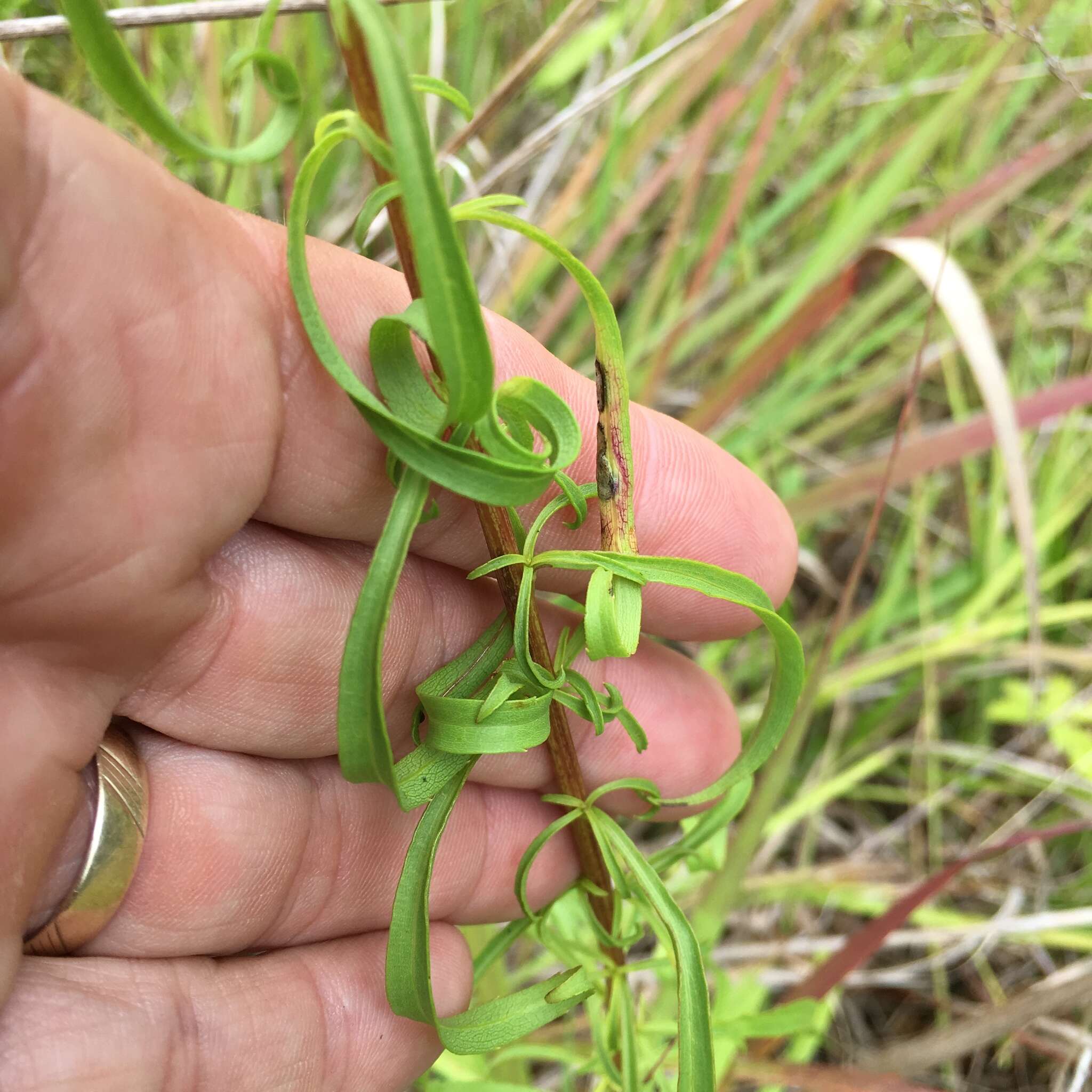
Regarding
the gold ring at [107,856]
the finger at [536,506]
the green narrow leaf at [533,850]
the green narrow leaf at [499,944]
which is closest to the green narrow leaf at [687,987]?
the green narrow leaf at [533,850]

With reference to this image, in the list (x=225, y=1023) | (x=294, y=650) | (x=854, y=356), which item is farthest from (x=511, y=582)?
(x=854, y=356)

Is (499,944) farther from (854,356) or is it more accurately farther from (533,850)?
(854,356)

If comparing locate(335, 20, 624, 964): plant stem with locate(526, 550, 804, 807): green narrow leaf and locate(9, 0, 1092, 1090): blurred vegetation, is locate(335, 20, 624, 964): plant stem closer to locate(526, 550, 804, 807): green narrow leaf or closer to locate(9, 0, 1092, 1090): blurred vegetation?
locate(526, 550, 804, 807): green narrow leaf

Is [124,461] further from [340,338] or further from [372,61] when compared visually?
[372,61]

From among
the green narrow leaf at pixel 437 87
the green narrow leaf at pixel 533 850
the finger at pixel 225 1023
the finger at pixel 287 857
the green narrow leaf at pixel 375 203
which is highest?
the green narrow leaf at pixel 437 87

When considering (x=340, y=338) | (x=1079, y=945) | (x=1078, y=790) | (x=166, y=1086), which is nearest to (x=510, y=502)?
(x=340, y=338)

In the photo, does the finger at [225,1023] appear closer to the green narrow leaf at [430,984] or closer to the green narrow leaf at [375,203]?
the green narrow leaf at [430,984]
